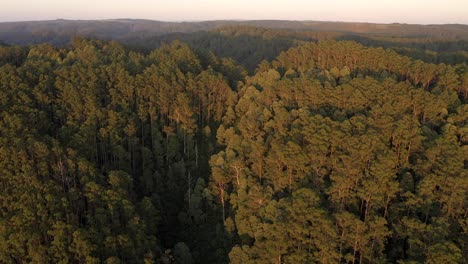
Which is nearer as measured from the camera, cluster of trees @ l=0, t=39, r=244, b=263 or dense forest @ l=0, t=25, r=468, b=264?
dense forest @ l=0, t=25, r=468, b=264

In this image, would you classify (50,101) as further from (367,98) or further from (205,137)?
(367,98)

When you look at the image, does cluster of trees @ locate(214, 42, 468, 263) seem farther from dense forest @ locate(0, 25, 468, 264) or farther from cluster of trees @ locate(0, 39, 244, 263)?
cluster of trees @ locate(0, 39, 244, 263)

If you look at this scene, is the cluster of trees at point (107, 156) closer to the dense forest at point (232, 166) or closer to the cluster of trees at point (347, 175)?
the dense forest at point (232, 166)

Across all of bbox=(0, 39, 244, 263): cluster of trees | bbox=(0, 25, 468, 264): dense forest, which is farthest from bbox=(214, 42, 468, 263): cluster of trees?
bbox=(0, 39, 244, 263): cluster of trees

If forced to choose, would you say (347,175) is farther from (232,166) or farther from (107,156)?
Answer: (107,156)

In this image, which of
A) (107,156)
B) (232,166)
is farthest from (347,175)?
(107,156)

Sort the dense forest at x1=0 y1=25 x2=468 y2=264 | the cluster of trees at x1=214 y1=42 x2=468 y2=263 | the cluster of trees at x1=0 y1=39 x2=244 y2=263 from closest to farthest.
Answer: the cluster of trees at x1=214 y1=42 x2=468 y2=263 < the dense forest at x1=0 y1=25 x2=468 y2=264 < the cluster of trees at x1=0 y1=39 x2=244 y2=263

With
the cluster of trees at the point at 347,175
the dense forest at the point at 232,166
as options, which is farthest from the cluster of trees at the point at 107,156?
the cluster of trees at the point at 347,175

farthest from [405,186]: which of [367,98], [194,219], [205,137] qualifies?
A: [205,137]
